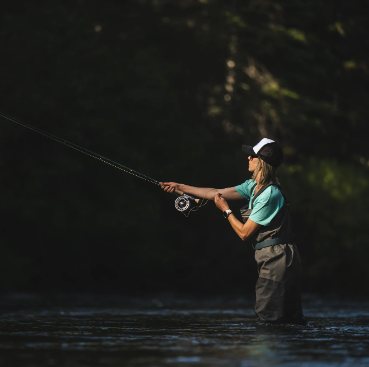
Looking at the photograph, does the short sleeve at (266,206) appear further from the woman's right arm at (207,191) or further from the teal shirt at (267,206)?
the woman's right arm at (207,191)

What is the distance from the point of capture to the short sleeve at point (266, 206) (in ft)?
27.1

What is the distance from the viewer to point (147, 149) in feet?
73.4

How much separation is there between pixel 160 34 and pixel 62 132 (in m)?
8.65

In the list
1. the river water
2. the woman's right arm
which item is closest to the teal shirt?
the woman's right arm

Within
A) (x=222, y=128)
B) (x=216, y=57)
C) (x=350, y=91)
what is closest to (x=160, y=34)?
(x=216, y=57)

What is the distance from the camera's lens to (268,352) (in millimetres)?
6957

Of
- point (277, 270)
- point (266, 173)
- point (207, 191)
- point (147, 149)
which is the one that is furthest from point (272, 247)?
point (147, 149)

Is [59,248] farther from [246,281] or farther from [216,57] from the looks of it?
[216,57]

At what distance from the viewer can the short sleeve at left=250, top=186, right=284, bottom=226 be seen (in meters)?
8.27

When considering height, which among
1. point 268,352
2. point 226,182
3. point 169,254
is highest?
point 226,182

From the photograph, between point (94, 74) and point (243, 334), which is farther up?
point (94, 74)

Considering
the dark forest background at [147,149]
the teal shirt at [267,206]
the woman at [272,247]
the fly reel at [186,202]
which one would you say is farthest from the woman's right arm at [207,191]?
the dark forest background at [147,149]

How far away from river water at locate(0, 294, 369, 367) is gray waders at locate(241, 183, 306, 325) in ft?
0.51

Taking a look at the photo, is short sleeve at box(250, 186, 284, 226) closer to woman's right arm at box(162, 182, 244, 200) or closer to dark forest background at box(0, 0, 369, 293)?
woman's right arm at box(162, 182, 244, 200)
